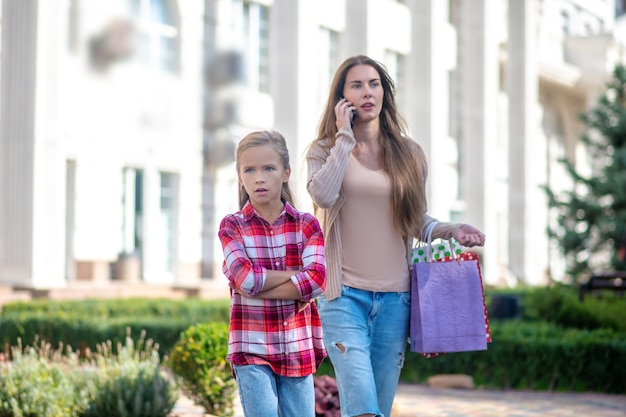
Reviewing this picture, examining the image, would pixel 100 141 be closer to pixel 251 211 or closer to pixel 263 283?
pixel 251 211

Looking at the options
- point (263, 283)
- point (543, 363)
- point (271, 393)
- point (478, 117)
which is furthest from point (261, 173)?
point (478, 117)

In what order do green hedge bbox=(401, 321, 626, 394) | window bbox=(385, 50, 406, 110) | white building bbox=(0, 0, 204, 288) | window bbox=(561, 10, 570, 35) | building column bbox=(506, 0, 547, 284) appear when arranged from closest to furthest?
1. green hedge bbox=(401, 321, 626, 394)
2. white building bbox=(0, 0, 204, 288)
3. window bbox=(385, 50, 406, 110)
4. building column bbox=(506, 0, 547, 284)
5. window bbox=(561, 10, 570, 35)

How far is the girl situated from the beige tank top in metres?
0.45

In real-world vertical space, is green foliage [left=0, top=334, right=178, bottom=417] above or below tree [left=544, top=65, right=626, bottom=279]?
below

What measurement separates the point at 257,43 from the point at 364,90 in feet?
71.3

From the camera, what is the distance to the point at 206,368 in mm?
7359

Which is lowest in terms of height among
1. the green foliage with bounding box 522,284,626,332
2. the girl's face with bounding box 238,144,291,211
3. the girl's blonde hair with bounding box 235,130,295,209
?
the green foliage with bounding box 522,284,626,332

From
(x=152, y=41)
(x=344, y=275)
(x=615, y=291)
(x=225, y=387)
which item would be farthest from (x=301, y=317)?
(x=152, y=41)

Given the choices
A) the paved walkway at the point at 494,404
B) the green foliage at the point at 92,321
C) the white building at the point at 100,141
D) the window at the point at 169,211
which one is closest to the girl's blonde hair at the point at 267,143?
the paved walkway at the point at 494,404

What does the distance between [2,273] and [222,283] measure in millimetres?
5369

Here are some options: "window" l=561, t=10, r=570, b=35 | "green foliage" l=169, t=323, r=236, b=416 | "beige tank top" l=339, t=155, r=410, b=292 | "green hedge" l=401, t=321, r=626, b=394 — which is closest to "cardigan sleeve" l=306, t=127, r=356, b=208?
"beige tank top" l=339, t=155, r=410, b=292

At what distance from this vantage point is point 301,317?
4172 millimetres

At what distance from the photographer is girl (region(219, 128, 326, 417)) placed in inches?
160

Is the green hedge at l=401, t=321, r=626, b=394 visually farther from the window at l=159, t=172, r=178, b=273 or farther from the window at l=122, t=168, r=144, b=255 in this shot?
the window at l=159, t=172, r=178, b=273
